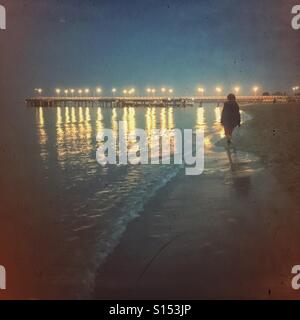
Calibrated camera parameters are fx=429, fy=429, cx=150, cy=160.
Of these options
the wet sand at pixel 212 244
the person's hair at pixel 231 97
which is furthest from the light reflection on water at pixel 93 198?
the person's hair at pixel 231 97

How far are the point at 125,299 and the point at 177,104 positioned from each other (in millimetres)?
74812

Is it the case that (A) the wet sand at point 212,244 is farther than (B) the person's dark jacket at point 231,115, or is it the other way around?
(B) the person's dark jacket at point 231,115

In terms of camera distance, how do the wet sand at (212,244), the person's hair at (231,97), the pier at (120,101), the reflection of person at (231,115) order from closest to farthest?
the wet sand at (212,244) < the person's hair at (231,97) < the reflection of person at (231,115) < the pier at (120,101)

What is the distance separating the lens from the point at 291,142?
1138 centimetres

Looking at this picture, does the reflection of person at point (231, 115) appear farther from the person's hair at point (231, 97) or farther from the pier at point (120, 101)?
the pier at point (120, 101)

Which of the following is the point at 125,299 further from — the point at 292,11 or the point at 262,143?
the point at 262,143

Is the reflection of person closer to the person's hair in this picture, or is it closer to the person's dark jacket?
the person's dark jacket

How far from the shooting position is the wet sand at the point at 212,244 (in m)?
3.84

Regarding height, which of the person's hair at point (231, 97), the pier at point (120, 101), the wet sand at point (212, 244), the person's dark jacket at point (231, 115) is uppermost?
the pier at point (120, 101)

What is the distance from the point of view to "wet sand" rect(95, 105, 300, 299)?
3836 mm

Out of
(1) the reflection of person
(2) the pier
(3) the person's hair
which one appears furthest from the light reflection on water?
(2) the pier

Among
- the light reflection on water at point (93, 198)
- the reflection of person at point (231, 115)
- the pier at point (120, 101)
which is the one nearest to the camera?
the light reflection on water at point (93, 198)

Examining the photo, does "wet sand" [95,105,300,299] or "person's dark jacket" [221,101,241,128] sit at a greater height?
"person's dark jacket" [221,101,241,128]

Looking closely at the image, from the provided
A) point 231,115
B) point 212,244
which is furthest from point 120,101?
point 212,244
